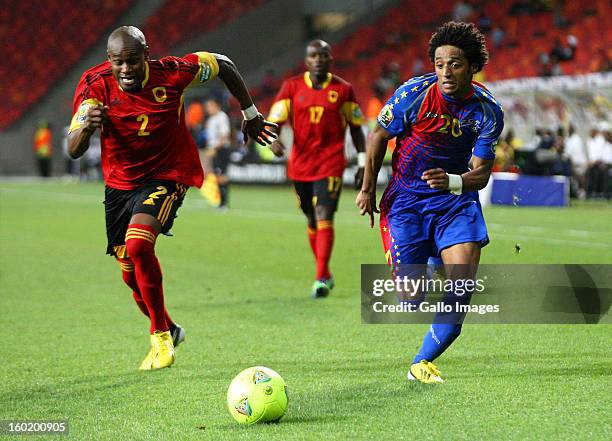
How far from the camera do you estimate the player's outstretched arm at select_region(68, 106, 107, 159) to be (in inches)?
236

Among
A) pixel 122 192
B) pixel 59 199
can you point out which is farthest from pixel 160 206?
pixel 59 199

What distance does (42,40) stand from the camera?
1711 inches

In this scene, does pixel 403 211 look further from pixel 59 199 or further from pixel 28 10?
pixel 28 10

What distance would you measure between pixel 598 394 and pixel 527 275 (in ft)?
16.4

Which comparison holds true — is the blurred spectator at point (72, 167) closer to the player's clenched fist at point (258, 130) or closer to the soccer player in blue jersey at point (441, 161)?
the player's clenched fist at point (258, 130)

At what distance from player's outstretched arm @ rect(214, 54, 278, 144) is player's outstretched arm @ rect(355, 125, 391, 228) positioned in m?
1.32

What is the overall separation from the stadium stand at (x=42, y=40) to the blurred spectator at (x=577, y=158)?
23.9m

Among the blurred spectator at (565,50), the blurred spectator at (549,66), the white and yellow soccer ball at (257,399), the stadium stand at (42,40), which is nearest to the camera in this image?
the white and yellow soccer ball at (257,399)

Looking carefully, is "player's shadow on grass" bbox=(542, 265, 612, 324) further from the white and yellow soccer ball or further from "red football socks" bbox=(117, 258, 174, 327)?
the white and yellow soccer ball

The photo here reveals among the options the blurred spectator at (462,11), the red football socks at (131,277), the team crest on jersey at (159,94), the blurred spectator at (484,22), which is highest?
the blurred spectator at (462,11)

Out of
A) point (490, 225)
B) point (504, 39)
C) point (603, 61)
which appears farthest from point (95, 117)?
point (504, 39)

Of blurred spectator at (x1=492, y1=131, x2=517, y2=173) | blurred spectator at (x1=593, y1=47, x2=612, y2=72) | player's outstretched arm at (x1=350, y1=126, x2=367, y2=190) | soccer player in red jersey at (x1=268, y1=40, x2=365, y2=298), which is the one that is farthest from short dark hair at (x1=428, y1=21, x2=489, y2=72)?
blurred spectator at (x1=593, y1=47, x2=612, y2=72)

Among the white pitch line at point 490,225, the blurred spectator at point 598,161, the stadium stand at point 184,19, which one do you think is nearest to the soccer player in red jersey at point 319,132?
the white pitch line at point 490,225

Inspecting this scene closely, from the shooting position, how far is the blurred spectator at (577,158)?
24461mm
